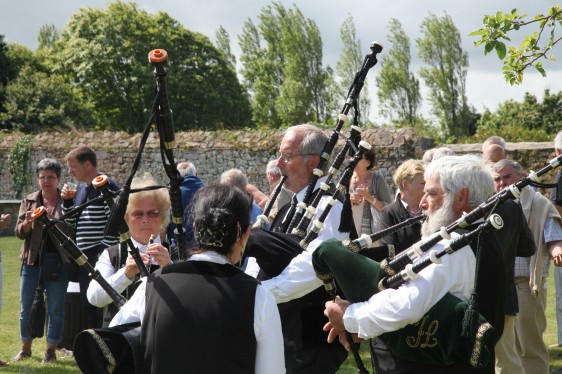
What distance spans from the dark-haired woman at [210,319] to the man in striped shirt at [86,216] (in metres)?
4.53

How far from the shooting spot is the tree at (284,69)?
55.6 metres

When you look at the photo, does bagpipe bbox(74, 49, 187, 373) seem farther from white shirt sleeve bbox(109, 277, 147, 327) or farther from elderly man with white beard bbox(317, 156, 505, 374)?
elderly man with white beard bbox(317, 156, 505, 374)

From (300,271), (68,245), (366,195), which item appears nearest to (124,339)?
(68,245)

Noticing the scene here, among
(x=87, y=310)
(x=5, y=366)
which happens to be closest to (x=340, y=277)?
(x=87, y=310)

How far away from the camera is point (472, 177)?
3.84 meters

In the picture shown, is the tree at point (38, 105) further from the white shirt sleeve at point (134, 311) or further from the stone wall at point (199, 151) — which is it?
the white shirt sleeve at point (134, 311)

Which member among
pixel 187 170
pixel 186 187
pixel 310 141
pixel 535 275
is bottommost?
pixel 535 275

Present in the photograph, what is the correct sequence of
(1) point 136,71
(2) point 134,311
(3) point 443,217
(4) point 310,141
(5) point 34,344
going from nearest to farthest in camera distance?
(2) point 134,311, (3) point 443,217, (4) point 310,141, (5) point 34,344, (1) point 136,71

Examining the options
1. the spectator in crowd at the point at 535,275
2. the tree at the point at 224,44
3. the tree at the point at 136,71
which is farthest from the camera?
the tree at the point at 224,44

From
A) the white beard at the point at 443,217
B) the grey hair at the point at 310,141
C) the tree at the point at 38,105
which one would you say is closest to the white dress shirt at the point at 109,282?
the grey hair at the point at 310,141

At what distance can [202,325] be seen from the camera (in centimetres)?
313

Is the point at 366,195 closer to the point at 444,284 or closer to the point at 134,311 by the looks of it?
the point at 444,284

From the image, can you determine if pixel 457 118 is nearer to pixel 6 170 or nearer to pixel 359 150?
pixel 6 170

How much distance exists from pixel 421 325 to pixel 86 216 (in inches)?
199
